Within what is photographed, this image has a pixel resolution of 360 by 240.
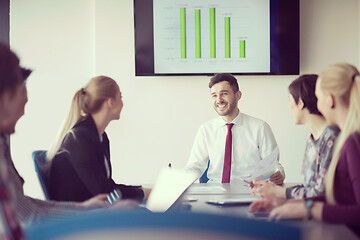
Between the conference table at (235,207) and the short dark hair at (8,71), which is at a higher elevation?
the short dark hair at (8,71)

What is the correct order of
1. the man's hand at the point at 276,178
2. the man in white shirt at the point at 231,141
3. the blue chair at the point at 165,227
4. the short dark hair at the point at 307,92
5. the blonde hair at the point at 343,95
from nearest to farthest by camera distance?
the blue chair at the point at 165,227, the blonde hair at the point at 343,95, the short dark hair at the point at 307,92, the man's hand at the point at 276,178, the man in white shirt at the point at 231,141

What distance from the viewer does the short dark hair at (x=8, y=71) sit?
964 mm

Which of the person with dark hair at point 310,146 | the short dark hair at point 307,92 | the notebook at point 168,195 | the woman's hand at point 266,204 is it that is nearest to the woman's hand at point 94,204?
the notebook at point 168,195

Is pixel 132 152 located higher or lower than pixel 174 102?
lower

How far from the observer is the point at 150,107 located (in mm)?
4082

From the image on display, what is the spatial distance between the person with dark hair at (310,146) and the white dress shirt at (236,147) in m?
1.02

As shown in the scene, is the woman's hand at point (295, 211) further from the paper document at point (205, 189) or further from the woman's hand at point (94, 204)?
the paper document at point (205, 189)

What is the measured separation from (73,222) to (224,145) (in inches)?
119

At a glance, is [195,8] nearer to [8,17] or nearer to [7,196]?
[8,17]

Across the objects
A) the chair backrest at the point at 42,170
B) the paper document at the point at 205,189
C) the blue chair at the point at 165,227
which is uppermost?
the blue chair at the point at 165,227

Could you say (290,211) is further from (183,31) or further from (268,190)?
(183,31)

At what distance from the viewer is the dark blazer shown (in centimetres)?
200

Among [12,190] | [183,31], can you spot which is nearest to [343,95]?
[12,190]

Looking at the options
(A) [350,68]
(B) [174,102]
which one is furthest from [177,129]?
(A) [350,68]
